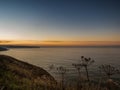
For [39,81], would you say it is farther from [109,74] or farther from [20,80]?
[109,74]

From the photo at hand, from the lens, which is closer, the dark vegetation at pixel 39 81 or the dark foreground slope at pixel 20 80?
the dark vegetation at pixel 39 81

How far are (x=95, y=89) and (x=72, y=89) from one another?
114 centimetres

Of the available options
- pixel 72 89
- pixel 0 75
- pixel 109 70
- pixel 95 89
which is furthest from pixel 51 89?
pixel 109 70

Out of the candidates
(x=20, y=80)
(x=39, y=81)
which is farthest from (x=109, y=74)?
(x=20, y=80)

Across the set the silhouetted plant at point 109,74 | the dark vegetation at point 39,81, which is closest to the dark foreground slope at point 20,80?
the dark vegetation at point 39,81

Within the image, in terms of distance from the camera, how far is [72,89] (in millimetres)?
9984

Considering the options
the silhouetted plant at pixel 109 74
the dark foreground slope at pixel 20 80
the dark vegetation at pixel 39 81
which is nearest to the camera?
the dark vegetation at pixel 39 81

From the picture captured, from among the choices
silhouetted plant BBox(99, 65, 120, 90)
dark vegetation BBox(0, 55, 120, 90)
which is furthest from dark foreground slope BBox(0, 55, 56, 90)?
silhouetted plant BBox(99, 65, 120, 90)

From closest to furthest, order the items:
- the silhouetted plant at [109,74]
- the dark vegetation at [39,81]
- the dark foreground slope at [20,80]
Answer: the dark vegetation at [39,81] → the dark foreground slope at [20,80] → the silhouetted plant at [109,74]

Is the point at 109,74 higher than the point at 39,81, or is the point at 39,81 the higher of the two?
the point at 39,81

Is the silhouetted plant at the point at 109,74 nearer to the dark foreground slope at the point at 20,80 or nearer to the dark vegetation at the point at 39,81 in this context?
the dark vegetation at the point at 39,81

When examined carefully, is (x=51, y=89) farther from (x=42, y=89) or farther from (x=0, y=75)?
(x=0, y=75)

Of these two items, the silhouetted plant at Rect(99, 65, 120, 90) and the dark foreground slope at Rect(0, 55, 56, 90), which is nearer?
the dark foreground slope at Rect(0, 55, 56, 90)

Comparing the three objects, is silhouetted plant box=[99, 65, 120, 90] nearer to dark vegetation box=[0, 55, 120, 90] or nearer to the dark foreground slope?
dark vegetation box=[0, 55, 120, 90]
